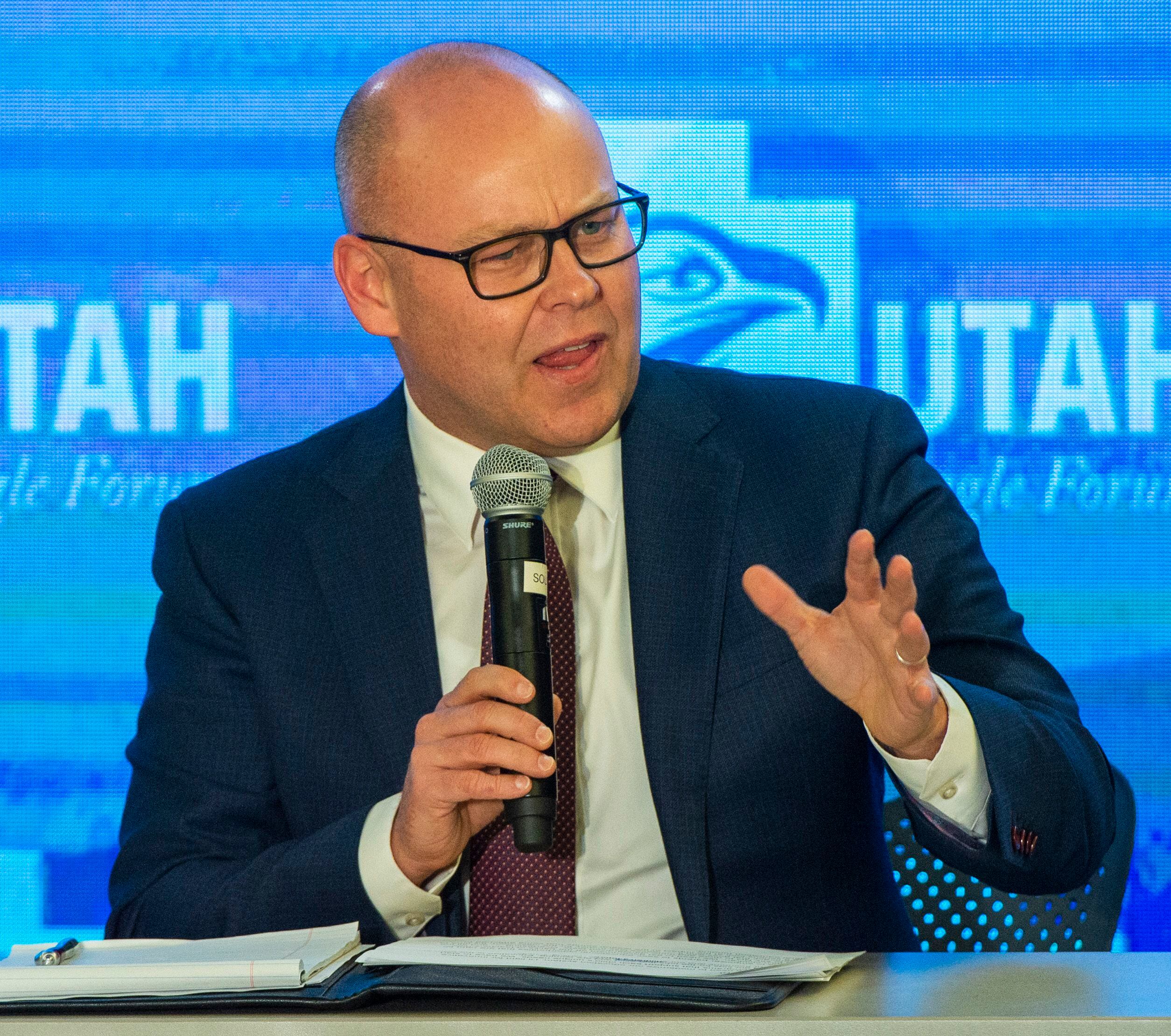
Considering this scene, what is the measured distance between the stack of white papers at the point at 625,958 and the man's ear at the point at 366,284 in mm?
1061

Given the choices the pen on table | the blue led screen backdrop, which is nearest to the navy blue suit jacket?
the pen on table

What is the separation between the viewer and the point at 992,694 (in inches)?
66.2

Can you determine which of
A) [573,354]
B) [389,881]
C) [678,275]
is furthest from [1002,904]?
[678,275]

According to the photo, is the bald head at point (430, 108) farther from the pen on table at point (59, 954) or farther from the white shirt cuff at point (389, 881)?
the pen on table at point (59, 954)

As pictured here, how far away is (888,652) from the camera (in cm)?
143

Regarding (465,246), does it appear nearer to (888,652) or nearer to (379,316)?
(379,316)

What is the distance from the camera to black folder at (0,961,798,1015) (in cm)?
115

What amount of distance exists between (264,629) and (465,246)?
2.03ft

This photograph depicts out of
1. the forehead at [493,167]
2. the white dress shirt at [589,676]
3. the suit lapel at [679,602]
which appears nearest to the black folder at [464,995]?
the white dress shirt at [589,676]

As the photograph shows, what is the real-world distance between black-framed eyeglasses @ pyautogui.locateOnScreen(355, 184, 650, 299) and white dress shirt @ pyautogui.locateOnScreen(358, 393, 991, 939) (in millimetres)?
245

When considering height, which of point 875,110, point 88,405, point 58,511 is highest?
point 875,110

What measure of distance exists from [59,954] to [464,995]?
1.36ft

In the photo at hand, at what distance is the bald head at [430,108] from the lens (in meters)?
1.96

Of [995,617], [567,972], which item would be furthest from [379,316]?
[567,972]
